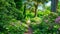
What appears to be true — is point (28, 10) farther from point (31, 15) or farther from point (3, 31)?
point (3, 31)

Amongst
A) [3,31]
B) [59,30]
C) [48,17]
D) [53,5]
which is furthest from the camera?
[53,5]

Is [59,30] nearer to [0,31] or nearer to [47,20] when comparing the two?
[47,20]

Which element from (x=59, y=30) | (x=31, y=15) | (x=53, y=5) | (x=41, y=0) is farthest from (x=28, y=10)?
(x=59, y=30)

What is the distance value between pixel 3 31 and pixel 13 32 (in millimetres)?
421

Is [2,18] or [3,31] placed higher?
[2,18]

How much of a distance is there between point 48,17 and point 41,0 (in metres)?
A: 8.66

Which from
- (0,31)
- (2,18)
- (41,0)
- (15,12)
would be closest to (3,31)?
(0,31)

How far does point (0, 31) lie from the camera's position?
7.54m

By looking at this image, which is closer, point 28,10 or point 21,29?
point 21,29

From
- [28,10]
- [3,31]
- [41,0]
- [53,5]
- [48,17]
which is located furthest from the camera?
[28,10]

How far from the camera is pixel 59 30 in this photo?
23.3 feet

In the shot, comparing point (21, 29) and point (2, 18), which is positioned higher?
point (2, 18)

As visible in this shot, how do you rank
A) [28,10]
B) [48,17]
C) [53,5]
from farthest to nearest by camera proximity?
[28,10] → [53,5] → [48,17]

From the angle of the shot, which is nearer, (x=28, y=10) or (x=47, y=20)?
(x=47, y=20)
